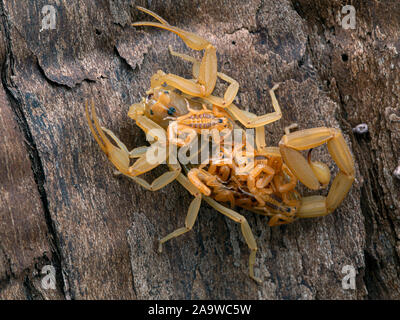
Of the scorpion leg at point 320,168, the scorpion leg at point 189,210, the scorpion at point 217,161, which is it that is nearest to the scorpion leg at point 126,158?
the scorpion at point 217,161

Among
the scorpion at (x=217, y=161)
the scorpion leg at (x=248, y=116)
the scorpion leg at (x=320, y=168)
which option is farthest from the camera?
the scorpion leg at (x=248, y=116)

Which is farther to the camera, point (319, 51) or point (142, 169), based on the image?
point (319, 51)

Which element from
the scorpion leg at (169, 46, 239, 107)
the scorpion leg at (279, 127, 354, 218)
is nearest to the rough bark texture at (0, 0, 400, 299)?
the scorpion leg at (169, 46, 239, 107)

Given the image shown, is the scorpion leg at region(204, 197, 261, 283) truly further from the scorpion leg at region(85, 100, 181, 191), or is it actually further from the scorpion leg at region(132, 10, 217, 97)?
the scorpion leg at region(132, 10, 217, 97)

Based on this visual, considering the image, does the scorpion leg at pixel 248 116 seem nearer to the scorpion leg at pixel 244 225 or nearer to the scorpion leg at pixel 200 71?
the scorpion leg at pixel 200 71

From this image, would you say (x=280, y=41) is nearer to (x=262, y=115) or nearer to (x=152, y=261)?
(x=262, y=115)

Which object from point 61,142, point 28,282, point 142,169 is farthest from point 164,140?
point 28,282

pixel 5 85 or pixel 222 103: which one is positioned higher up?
pixel 5 85
